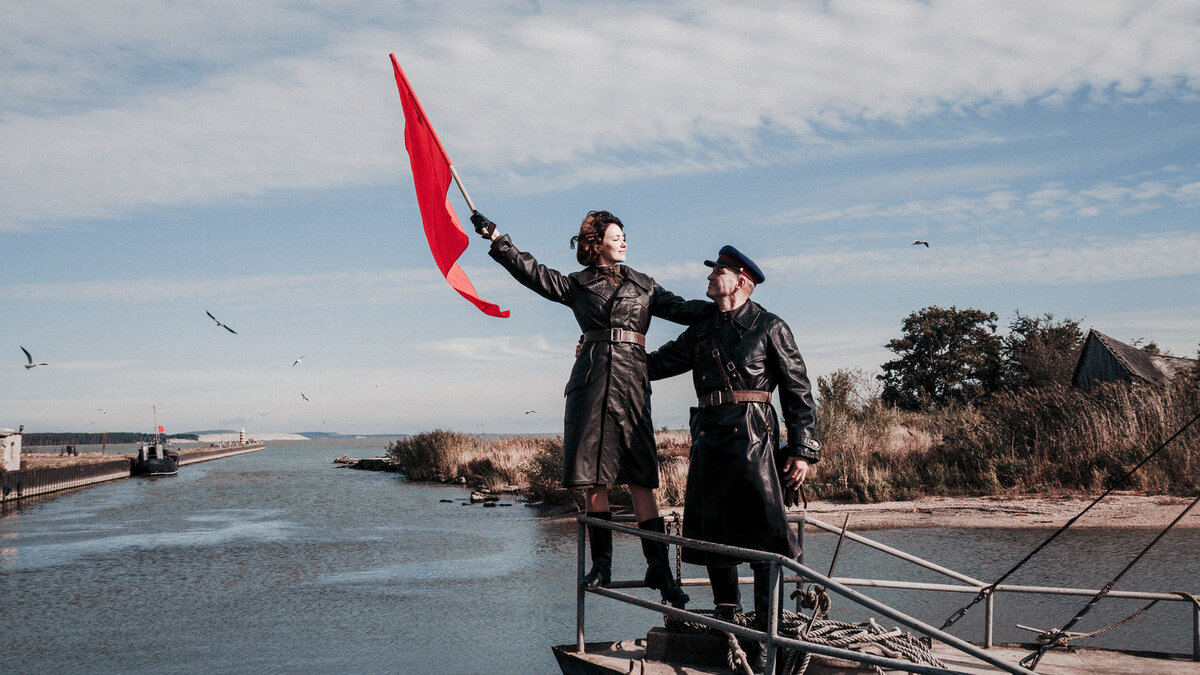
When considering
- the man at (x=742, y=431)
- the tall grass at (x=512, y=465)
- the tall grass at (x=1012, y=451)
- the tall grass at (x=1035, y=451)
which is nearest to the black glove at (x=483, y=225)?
the man at (x=742, y=431)

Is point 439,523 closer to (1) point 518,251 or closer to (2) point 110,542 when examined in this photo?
(2) point 110,542

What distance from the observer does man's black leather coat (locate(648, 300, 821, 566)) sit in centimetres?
439

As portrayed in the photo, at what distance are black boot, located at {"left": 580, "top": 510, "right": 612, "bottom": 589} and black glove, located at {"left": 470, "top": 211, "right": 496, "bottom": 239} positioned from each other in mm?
1746

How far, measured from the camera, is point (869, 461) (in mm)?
20031

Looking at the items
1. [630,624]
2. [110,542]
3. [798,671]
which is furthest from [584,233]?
[110,542]

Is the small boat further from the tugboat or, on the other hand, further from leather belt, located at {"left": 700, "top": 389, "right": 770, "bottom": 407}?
leather belt, located at {"left": 700, "top": 389, "right": 770, "bottom": 407}

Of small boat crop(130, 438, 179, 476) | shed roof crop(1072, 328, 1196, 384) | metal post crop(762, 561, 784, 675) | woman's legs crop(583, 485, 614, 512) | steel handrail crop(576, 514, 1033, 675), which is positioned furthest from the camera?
small boat crop(130, 438, 179, 476)

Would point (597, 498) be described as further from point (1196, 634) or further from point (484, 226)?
point (1196, 634)

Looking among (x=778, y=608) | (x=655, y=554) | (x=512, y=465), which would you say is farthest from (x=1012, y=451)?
(x=512, y=465)

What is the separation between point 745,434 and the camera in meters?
Result: 4.44

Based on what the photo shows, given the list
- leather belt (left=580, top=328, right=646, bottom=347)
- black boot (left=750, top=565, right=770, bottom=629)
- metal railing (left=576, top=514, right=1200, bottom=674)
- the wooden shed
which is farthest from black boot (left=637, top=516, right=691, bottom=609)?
the wooden shed

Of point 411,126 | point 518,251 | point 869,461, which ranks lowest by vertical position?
point 869,461

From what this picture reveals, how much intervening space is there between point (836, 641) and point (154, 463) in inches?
2052

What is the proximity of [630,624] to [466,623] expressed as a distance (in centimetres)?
195
